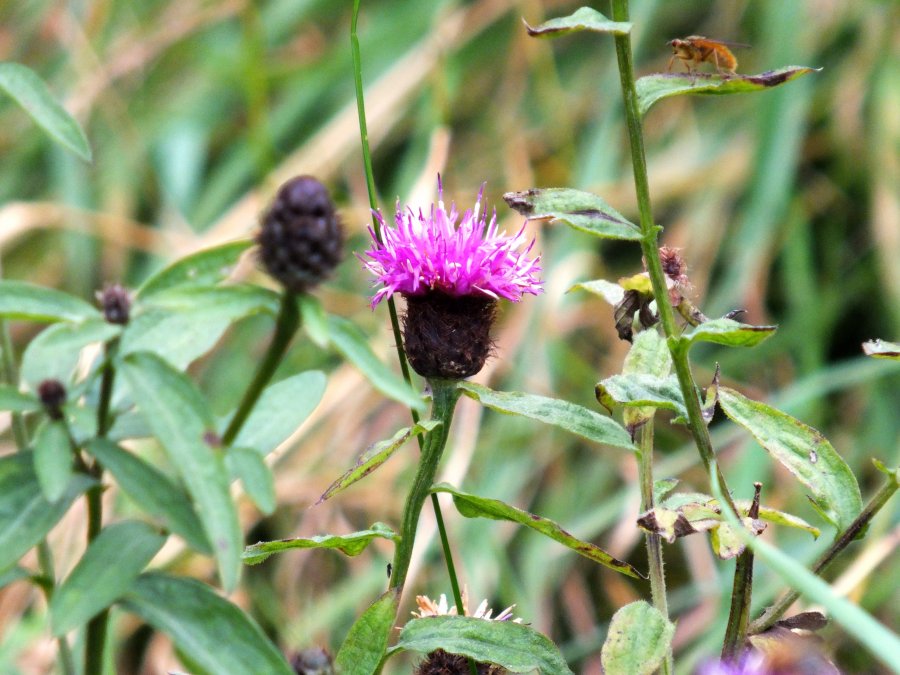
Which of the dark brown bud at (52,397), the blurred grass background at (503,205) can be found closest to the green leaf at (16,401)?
the dark brown bud at (52,397)

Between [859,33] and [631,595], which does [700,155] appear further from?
[631,595]

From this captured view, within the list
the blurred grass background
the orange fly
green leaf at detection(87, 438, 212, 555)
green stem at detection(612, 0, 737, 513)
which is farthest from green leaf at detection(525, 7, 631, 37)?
the blurred grass background

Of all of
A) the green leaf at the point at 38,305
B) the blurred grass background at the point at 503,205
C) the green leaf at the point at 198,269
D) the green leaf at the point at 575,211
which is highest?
the green leaf at the point at 38,305

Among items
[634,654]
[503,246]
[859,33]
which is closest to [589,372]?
[859,33]

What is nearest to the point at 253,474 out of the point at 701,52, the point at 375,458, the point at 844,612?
the point at 375,458

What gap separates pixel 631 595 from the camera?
1.95 m

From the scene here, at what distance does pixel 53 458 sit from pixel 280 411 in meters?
0.14

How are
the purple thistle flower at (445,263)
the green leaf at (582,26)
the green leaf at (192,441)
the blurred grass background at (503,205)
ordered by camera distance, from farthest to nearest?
the blurred grass background at (503,205), the purple thistle flower at (445,263), the green leaf at (582,26), the green leaf at (192,441)

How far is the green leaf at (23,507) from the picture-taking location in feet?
1.48

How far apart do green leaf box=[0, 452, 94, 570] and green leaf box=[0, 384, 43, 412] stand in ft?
0.07

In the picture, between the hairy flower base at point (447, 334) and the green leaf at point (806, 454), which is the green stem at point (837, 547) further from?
the hairy flower base at point (447, 334)

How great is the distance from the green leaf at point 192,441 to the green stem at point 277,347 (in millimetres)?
24

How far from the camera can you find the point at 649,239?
0.58m

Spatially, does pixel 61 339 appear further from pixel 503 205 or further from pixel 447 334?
pixel 503 205
